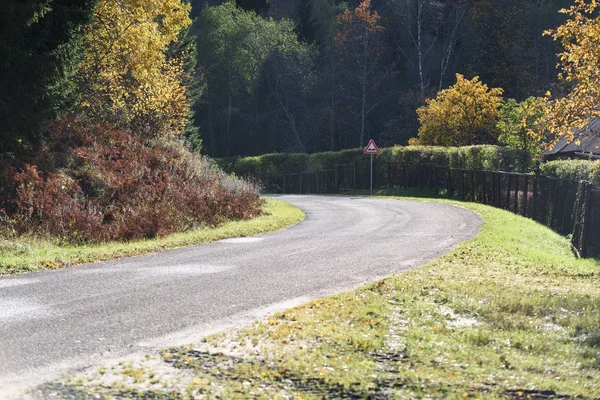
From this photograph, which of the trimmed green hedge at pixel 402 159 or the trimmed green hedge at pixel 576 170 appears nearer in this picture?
the trimmed green hedge at pixel 576 170

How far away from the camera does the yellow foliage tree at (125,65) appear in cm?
2572

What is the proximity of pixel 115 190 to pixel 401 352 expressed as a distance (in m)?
16.5

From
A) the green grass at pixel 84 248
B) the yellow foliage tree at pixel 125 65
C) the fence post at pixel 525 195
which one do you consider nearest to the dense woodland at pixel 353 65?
the yellow foliage tree at pixel 125 65

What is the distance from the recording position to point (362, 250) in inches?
738

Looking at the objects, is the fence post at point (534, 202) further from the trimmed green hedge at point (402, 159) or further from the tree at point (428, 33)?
the tree at point (428, 33)

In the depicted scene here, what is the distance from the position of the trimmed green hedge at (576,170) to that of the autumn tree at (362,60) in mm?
43613

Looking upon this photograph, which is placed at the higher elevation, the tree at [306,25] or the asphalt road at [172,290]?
the tree at [306,25]

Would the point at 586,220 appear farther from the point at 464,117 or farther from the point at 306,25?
the point at 306,25

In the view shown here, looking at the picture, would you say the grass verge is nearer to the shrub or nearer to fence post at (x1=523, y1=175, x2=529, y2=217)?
the shrub

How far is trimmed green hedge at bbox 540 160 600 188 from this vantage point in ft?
71.1

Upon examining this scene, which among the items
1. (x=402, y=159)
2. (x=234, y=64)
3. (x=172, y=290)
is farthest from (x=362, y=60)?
(x=172, y=290)

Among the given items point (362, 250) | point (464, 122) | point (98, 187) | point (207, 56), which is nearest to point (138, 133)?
point (98, 187)

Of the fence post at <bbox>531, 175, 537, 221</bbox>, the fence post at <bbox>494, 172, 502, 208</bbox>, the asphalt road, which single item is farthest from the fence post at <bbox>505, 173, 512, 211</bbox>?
the asphalt road

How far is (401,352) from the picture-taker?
8672 millimetres
